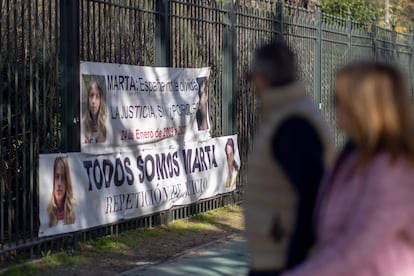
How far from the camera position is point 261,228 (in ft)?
12.5

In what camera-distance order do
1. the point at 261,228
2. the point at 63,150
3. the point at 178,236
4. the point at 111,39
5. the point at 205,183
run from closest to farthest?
the point at 261,228 < the point at 63,150 < the point at 111,39 < the point at 178,236 < the point at 205,183

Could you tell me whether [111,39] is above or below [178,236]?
above

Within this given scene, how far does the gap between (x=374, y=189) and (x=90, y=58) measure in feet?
22.9

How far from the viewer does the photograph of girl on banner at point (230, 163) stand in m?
12.8

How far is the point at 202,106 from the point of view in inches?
477

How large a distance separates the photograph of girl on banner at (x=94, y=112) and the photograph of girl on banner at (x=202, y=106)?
2499 millimetres

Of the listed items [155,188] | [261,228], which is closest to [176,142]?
[155,188]

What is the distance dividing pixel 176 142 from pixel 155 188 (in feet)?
2.86

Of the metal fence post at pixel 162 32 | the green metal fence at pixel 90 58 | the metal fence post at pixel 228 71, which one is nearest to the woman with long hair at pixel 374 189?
the green metal fence at pixel 90 58


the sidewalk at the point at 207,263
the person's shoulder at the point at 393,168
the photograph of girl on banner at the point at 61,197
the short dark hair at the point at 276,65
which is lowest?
the sidewalk at the point at 207,263

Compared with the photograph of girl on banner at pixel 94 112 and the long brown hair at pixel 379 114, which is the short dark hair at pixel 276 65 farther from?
the photograph of girl on banner at pixel 94 112

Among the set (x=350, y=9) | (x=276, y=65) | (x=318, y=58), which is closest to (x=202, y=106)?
(x=318, y=58)

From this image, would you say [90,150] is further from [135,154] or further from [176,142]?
[176,142]

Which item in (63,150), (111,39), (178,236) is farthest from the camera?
(178,236)
